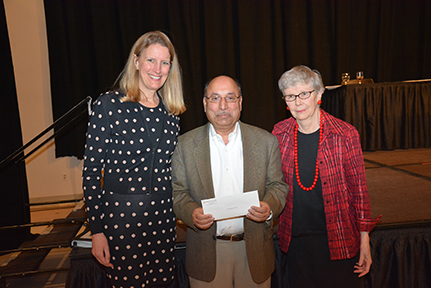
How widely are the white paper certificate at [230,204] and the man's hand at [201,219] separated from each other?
0.02 m

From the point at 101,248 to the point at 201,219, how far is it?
1.85 ft

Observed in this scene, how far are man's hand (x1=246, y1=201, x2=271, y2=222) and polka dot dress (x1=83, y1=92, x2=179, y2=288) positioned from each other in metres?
0.49

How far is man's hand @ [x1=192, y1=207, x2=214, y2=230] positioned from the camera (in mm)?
1473

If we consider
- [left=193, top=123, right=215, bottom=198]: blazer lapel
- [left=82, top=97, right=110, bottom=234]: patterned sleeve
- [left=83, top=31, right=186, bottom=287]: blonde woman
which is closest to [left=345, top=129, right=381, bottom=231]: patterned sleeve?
[left=193, top=123, right=215, bottom=198]: blazer lapel

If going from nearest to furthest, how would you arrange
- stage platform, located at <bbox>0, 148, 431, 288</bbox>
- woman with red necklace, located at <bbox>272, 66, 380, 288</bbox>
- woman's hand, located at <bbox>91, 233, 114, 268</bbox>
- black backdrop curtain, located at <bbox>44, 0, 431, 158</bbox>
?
woman's hand, located at <bbox>91, 233, 114, 268</bbox> < woman with red necklace, located at <bbox>272, 66, 380, 288</bbox> < stage platform, located at <bbox>0, 148, 431, 288</bbox> < black backdrop curtain, located at <bbox>44, 0, 431, 158</bbox>

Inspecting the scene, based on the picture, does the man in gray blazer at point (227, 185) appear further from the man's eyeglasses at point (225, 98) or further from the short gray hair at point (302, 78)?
the short gray hair at point (302, 78)

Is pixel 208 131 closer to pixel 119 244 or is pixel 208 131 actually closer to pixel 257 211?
pixel 257 211

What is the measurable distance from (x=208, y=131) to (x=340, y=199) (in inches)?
33.4

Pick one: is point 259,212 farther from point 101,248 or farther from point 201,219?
point 101,248

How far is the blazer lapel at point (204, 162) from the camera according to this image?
1.64 meters

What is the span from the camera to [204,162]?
1.66 meters

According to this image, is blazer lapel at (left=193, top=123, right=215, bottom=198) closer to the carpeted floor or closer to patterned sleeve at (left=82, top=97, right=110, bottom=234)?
patterned sleeve at (left=82, top=97, right=110, bottom=234)

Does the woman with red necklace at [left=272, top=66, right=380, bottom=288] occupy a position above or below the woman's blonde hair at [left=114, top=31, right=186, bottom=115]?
below

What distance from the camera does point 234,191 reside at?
5.55 feet
